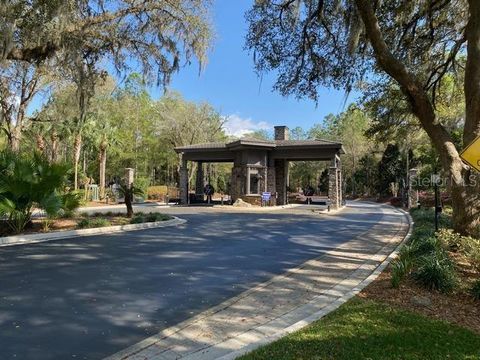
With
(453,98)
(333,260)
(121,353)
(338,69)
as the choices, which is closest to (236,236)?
(333,260)

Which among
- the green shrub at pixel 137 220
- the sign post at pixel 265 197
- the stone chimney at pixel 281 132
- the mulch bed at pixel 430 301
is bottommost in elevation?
the mulch bed at pixel 430 301

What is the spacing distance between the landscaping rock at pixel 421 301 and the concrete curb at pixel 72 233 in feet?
28.8

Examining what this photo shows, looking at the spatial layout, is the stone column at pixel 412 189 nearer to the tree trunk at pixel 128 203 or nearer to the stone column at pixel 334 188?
the stone column at pixel 334 188

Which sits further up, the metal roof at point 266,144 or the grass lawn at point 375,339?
the metal roof at point 266,144

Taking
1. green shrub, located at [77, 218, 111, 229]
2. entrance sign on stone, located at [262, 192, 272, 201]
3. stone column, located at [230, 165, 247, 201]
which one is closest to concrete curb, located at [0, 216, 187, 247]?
green shrub, located at [77, 218, 111, 229]

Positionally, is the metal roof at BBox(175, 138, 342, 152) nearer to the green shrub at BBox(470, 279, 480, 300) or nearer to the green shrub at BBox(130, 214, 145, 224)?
the green shrub at BBox(130, 214, 145, 224)

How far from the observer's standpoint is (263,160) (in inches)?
1166

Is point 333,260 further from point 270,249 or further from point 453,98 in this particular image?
point 453,98

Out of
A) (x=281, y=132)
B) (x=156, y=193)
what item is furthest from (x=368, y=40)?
(x=156, y=193)

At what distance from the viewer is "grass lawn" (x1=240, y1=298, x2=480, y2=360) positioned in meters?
4.00

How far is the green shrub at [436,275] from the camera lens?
6508mm

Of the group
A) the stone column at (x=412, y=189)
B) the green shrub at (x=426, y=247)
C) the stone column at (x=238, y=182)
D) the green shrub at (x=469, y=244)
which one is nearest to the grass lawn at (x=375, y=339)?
the green shrub at (x=469, y=244)

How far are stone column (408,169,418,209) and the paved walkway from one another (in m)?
20.2

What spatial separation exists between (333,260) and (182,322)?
4.99 m
